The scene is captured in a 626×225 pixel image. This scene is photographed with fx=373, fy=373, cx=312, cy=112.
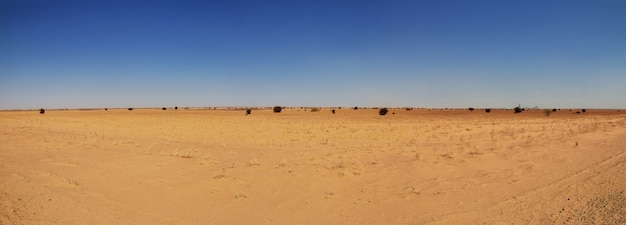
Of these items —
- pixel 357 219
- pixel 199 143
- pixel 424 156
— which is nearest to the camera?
pixel 357 219

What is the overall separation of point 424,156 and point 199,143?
1068 centimetres

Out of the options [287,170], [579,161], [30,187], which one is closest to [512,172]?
[579,161]

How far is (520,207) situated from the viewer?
280 inches

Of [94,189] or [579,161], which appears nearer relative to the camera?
[94,189]

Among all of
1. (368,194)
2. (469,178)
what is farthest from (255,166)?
(469,178)

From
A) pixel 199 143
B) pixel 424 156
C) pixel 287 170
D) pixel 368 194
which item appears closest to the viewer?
pixel 368 194

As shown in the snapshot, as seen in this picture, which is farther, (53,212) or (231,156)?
(231,156)

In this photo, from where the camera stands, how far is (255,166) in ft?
38.8

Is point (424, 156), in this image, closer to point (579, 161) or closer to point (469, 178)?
point (469, 178)

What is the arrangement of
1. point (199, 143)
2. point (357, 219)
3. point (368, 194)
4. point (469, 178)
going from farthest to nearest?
point (199, 143) → point (469, 178) → point (368, 194) → point (357, 219)

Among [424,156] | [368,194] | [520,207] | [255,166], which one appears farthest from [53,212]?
[424,156]

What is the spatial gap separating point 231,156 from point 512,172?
930 centimetres

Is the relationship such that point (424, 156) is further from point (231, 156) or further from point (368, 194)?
point (231, 156)

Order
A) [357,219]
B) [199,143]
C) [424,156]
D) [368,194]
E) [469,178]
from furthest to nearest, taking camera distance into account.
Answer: [199,143]
[424,156]
[469,178]
[368,194]
[357,219]
